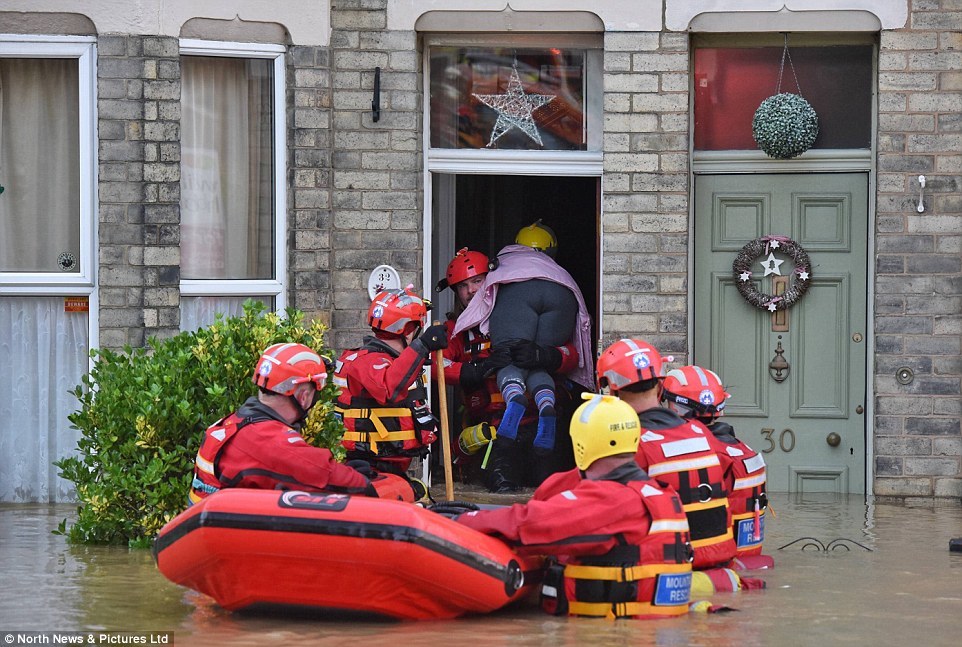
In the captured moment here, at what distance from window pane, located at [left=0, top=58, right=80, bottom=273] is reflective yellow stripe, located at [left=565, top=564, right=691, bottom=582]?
5823 mm

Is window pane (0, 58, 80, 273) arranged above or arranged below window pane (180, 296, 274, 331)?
above

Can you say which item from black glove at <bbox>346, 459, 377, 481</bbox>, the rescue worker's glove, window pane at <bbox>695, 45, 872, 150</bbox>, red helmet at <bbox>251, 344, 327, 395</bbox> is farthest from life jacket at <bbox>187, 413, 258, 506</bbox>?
window pane at <bbox>695, 45, 872, 150</bbox>

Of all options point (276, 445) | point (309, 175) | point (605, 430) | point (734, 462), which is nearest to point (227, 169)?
point (309, 175)

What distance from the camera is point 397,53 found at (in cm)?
1141

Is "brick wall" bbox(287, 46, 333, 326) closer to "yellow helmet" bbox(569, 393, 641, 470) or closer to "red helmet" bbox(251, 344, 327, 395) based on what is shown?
"red helmet" bbox(251, 344, 327, 395)

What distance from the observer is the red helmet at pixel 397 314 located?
371 inches

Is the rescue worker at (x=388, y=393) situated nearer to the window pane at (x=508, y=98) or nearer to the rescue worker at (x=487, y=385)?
the rescue worker at (x=487, y=385)

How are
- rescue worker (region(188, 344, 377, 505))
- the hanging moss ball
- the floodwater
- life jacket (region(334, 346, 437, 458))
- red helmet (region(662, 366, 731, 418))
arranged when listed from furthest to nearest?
the hanging moss ball < life jacket (region(334, 346, 437, 458)) < red helmet (region(662, 366, 731, 418)) < rescue worker (region(188, 344, 377, 505)) < the floodwater

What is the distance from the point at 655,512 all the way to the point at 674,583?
1.10 feet

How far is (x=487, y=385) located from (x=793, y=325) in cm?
238

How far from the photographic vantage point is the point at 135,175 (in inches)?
436

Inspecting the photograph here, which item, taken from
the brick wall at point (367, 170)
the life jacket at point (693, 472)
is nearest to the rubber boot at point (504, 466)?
the brick wall at point (367, 170)

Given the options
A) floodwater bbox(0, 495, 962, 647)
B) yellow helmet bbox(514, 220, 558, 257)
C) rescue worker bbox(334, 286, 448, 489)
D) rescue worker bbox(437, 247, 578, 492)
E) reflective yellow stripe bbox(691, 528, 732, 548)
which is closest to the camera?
floodwater bbox(0, 495, 962, 647)

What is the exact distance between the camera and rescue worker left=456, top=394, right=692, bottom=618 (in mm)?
6598
